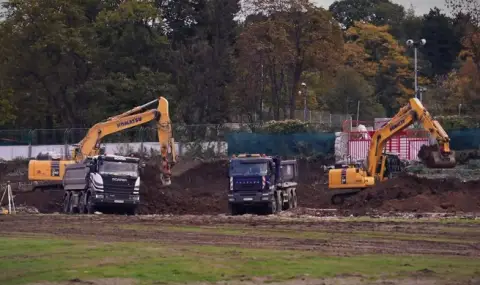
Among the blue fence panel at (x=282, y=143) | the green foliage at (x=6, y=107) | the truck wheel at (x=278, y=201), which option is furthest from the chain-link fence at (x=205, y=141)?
the truck wheel at (x=278, y=201)

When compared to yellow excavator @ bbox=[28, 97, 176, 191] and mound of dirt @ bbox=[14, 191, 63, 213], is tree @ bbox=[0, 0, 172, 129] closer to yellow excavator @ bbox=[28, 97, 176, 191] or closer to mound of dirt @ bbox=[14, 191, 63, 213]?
yellow excavator @ bbox=[28, 97, 176, 191]

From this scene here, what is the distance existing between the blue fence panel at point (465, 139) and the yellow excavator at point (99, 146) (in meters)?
19.9

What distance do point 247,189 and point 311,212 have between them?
127 inches

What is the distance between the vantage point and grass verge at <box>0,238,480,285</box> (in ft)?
68.8

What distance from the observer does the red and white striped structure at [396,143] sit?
65969 mm

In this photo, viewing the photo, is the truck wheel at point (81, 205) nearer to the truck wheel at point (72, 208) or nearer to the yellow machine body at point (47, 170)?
the truck wheel at point (72, 208)

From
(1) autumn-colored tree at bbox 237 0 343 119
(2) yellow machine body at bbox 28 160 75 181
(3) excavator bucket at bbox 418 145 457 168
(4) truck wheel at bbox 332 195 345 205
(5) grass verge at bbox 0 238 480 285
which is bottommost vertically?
(5) grass verge at bbox 0 238 480 285

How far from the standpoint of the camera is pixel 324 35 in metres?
86.9

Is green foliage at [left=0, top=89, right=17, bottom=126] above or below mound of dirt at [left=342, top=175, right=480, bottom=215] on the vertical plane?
above

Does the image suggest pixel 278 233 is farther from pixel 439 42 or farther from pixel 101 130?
pixel 439 42

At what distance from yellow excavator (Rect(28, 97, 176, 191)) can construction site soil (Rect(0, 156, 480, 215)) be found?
1.14 meters

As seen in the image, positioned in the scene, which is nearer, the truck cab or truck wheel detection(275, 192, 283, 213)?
the truck cab

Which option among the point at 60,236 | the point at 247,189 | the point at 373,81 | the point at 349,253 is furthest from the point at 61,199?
the point at 373,81

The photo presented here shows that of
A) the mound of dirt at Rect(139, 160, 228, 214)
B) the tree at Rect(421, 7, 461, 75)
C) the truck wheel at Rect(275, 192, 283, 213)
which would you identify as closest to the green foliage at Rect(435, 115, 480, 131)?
the mound of dirt at Rect(139, 160, 228, 214)
